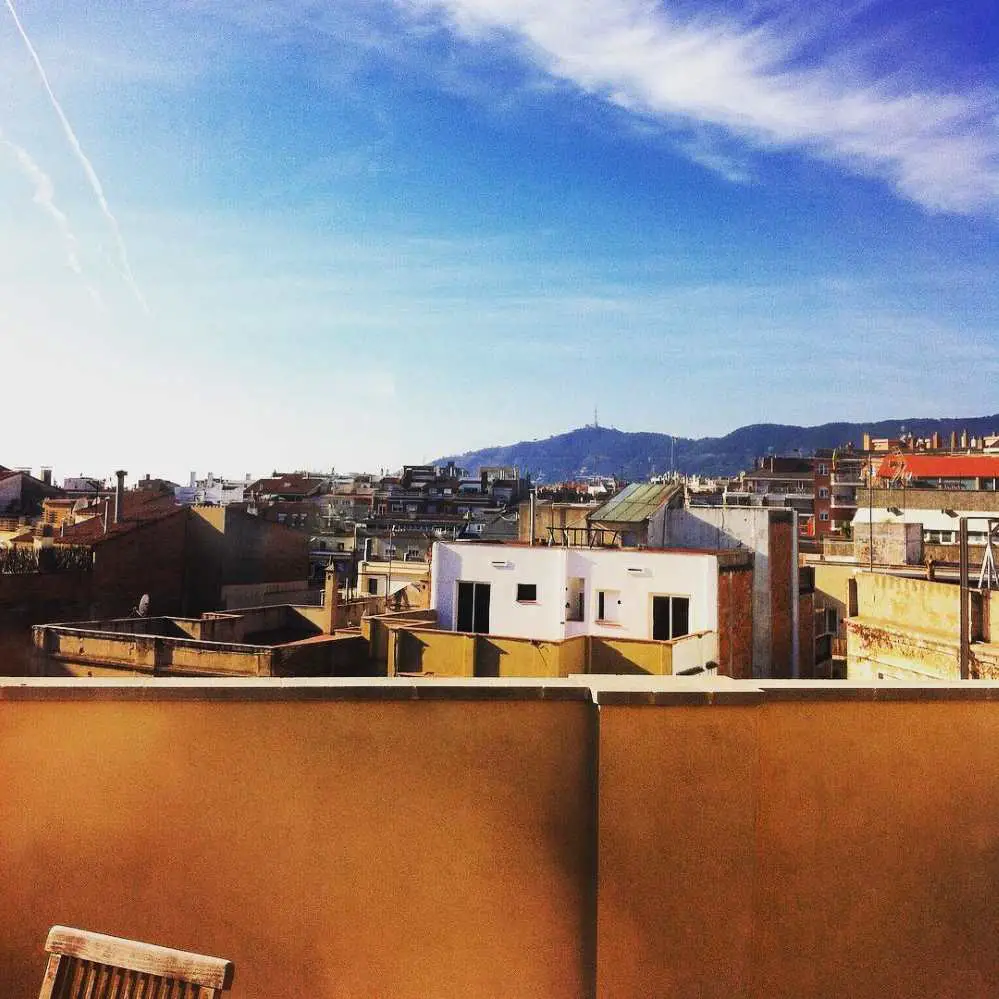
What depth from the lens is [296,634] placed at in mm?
23641

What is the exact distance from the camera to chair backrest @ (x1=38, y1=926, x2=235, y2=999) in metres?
2.20

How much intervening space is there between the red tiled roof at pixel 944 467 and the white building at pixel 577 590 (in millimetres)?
33188

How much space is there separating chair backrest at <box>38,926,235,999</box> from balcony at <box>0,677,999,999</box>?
2.43ft

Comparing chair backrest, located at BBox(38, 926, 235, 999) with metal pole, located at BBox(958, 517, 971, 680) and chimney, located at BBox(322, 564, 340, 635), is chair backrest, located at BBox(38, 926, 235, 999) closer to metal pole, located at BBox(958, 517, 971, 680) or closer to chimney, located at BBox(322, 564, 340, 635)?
metal pole, located at BBox(958, 517, 971, 680)

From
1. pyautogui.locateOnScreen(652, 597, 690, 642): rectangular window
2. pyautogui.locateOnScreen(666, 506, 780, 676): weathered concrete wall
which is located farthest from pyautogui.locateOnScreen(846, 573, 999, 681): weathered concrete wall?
pyautogui.locateOnScreen(666, 506, 780, 676): weathered concrete wall

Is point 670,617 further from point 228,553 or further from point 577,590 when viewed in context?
point 228,553

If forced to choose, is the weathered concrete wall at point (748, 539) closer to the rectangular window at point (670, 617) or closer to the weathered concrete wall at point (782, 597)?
the weathered concrete wall at point (782, 597)

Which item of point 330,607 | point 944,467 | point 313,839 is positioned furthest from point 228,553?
point 944,467

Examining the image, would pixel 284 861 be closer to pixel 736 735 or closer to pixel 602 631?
pixel 736 735

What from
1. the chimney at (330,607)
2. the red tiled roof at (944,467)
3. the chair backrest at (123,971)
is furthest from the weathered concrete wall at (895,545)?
the chair backrest at (123,971)

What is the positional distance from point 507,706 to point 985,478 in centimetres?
5480

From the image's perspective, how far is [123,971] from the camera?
225 centimetres

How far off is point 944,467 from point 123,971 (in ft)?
189

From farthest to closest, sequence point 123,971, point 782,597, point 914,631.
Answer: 1. point 782,597
2. point 914,631
3. point 123,971
